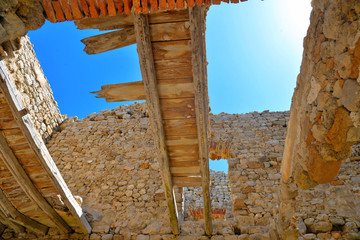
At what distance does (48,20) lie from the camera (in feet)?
7.09

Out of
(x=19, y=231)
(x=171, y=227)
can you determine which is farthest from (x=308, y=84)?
(x=19, y=231)

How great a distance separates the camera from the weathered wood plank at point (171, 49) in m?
2.41

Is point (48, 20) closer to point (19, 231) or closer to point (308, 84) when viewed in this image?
point (308, 84)

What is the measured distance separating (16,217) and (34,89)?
4.27 meters

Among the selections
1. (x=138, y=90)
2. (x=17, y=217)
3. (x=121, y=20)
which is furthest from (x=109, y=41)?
(x=17, y=217)

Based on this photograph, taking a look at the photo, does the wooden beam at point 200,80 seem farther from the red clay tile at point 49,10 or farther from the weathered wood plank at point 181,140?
the red clay tile at point 49,10

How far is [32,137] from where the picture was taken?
118 inches

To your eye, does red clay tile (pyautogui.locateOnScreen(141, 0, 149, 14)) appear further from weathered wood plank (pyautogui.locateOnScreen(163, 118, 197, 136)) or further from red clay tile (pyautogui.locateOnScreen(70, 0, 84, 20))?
weathered wood plank (pyautogui.locateOnScreen(163, 118, 197, 136))

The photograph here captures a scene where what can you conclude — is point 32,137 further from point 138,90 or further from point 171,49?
point 171,49

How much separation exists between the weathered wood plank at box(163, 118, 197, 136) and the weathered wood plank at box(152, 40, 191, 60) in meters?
0.86

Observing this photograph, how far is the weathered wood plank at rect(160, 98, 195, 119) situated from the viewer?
272cm

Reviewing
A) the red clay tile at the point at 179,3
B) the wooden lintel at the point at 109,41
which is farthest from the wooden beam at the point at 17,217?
the red clay tile at the point at 179,3

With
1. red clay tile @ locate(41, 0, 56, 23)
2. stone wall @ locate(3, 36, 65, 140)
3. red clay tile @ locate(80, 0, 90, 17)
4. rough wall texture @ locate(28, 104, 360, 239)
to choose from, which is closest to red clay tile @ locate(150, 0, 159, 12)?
red clay tile @ locate(80, 0, 90, 17)

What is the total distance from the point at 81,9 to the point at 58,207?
344 centimetres
